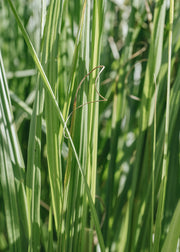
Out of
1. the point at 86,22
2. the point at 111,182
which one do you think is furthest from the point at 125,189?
the point at 86,22

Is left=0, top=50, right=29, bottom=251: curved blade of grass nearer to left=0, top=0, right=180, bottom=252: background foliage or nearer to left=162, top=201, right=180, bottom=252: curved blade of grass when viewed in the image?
left=0, top=0, right=180, bottom=252: background foliage

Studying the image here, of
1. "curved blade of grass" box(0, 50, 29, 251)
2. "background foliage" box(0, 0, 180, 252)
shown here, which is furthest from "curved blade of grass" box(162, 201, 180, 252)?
"curved blade of grass" box(0, 50, 29, 251)

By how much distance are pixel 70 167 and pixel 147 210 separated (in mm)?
159

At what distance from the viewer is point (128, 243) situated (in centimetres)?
42

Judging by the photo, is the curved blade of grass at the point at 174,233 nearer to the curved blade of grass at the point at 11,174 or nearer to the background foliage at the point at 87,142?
the background foliage at the point at 87,142

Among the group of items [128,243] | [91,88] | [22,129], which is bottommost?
[128,243]

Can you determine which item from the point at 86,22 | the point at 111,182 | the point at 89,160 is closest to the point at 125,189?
the point at 111,182

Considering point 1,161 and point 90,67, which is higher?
point 90,67

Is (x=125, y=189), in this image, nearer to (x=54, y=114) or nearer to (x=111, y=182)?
(x=111, y=182)

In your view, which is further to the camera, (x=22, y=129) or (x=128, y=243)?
(x=22, y=129)

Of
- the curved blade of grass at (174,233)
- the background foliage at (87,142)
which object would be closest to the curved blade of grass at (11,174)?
the background foliage at (87,142)

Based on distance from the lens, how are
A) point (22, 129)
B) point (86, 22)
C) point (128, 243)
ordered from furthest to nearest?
point (22, 129)
point (128, 243)
point (86, 22)

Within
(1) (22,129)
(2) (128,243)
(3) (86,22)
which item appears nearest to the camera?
(3) (86,22)

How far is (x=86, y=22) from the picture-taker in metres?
0.31
